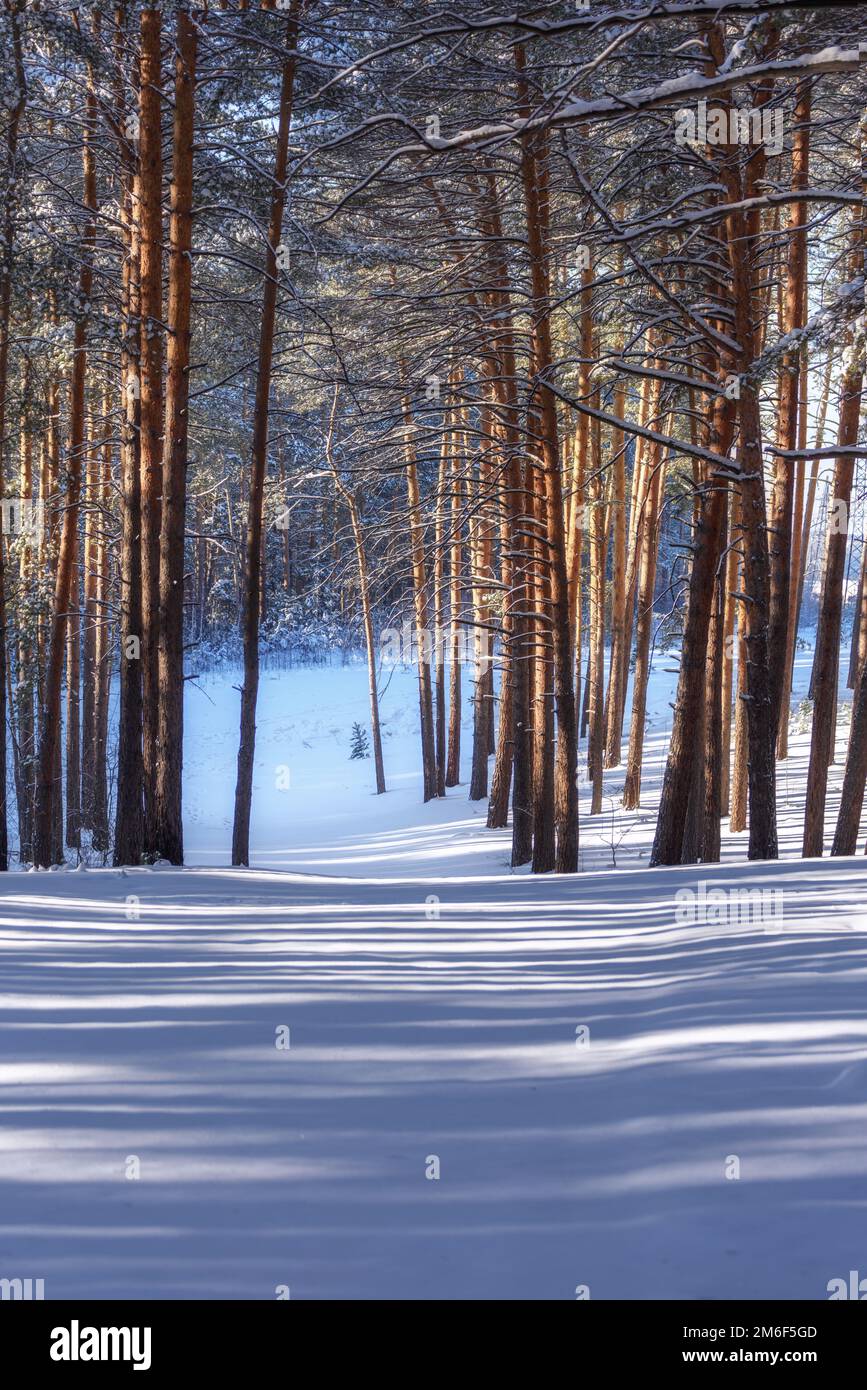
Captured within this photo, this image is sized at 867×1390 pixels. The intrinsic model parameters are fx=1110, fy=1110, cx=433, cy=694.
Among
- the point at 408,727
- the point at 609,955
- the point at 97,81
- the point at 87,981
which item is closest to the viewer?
the point at 87,981

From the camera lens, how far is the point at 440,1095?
3.68 meters

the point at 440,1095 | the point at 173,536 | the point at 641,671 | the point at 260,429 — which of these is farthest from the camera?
the point at 641,671

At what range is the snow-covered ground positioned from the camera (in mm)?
2684

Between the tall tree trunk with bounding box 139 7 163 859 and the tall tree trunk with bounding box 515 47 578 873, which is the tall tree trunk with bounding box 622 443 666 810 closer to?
the tall tree trunk with bounding box 515 47 578 873

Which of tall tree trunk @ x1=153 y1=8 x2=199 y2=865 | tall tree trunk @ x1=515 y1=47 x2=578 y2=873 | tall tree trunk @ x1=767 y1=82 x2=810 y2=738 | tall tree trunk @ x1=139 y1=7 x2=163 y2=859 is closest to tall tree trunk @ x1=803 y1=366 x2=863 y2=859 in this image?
tall tree trunk @ x1=767 y1=82 x2=810 y2=738

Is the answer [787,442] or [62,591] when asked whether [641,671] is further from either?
[62,591]

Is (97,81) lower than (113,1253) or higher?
higher

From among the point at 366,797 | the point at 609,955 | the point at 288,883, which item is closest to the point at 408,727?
the point at 366,797

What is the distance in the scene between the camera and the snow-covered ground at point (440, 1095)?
8.80 ft
